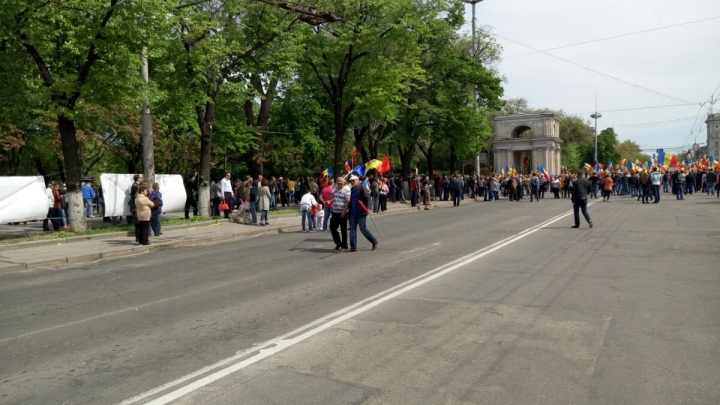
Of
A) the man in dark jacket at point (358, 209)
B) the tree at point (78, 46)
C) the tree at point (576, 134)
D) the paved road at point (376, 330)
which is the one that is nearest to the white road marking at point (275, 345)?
the paved road at point (376, 330)

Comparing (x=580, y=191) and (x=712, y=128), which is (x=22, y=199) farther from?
(x=712, y=128)

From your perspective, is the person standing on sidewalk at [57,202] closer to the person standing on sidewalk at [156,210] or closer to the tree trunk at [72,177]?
the tree trunk at [72,177]

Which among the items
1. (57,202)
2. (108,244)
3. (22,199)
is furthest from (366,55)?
(22,199)

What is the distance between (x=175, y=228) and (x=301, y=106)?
960 inches

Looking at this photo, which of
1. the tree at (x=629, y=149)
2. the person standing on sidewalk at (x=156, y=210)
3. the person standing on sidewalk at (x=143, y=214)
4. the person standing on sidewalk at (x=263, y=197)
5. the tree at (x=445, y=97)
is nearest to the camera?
the person standing on sidewalk at (x=143, y=214)

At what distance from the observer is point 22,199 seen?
1662 cm

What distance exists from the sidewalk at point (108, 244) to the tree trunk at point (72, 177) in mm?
1066

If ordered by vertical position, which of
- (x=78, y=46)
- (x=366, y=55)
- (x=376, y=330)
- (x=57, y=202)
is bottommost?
(x=376, y=330)

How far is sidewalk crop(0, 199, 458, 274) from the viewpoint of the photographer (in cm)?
1273

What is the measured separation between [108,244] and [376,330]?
11439mm

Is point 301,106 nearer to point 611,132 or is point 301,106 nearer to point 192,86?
point 192,86

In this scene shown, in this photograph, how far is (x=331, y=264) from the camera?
36.8ft

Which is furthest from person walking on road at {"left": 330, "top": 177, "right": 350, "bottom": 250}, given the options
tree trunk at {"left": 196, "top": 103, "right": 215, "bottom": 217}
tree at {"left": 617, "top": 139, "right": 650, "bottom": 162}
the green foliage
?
tree at {"left": 617, "top": 139, "right": 650, "bottom": 162}

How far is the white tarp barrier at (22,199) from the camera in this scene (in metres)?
16.1
